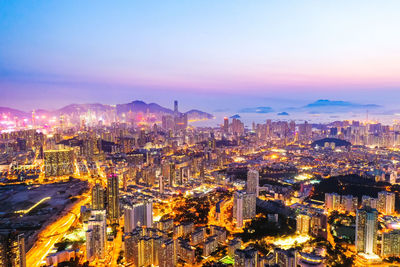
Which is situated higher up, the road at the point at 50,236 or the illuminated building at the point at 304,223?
the illuminated building at the point at 304,223

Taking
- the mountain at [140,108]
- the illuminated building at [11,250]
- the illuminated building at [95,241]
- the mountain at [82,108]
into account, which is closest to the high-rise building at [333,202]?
the illuminated building at [95,241]

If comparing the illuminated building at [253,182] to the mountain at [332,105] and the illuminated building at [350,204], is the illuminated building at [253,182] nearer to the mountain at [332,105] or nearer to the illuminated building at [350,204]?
the illuminated building at [350,204]

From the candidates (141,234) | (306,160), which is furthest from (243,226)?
(306,160)

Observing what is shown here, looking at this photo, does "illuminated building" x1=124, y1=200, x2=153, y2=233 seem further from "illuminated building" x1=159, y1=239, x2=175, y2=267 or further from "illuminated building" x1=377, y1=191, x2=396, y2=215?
"illuminated building" x1=377, y1=191, x2=396, y2=215

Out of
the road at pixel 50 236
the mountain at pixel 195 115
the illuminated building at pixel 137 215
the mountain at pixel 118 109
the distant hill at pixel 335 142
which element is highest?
the mountain at pixel 118 109

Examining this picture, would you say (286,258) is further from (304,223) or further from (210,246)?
(304,223)

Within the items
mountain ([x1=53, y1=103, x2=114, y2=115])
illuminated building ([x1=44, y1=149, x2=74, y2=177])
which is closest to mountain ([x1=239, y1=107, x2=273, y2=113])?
mountain ([x1=53, y1=103, x2=114, y2=115])

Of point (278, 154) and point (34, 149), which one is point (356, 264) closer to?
point (278, 154)
